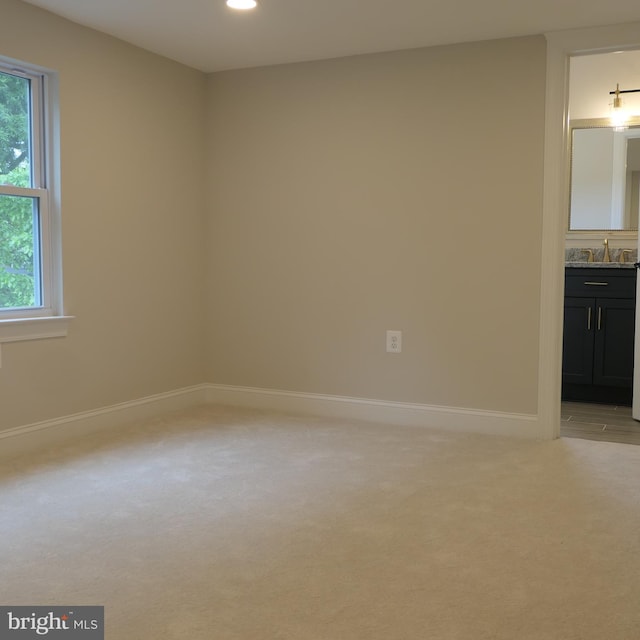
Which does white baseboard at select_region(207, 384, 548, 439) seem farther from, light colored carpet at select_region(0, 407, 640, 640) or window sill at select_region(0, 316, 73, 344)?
window sill at select_region(0, 316, 73, 344)

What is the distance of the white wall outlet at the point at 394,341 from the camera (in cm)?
399

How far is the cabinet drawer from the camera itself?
474 centimetres

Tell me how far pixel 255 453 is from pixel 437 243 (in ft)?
4.82

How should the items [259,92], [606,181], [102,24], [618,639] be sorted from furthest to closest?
[606,181]
[259,92]
[102,24]
[618,639]

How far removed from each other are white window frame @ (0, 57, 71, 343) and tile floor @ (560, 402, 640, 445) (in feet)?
8.76

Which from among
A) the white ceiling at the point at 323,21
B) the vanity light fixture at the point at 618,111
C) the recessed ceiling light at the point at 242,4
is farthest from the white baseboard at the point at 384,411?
the vanity light fixture at the point at 618,111

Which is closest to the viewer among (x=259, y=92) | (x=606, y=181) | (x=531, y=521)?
(x=531, y=521)

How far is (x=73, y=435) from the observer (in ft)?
11.8

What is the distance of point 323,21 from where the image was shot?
3.39m

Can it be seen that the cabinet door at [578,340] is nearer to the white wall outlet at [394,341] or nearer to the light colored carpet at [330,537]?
the light colored carpet at [330,537]

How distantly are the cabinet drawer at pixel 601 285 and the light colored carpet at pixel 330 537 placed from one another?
1499mm

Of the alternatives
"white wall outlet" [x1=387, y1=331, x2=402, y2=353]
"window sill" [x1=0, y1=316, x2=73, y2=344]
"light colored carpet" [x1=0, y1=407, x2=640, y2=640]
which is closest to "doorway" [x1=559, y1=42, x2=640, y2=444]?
"white wall outlet" [x1=387, y1=331, x2=402, y2=353]

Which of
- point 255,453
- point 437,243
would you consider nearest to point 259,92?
point 437,243

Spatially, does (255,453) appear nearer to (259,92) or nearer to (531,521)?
(531,521)
